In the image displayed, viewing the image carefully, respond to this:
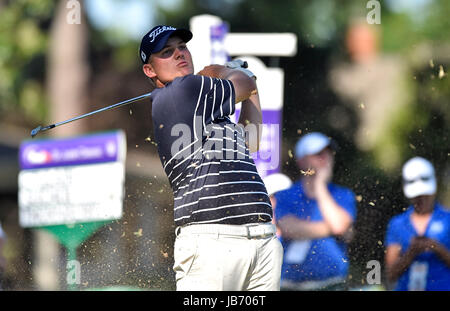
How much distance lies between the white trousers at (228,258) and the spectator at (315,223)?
5.46 feet

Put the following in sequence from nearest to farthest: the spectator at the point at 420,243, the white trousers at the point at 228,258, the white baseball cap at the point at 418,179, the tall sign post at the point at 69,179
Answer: the white trousers at the point at 228,258 < the spectator at the point at 420,243 < the white baseball cap at the point at 418,179 < the tall sign post at the point at 69,179

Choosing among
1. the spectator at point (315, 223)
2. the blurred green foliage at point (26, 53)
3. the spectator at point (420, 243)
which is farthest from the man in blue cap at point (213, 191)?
the blurred green foliage at point (26, 53)

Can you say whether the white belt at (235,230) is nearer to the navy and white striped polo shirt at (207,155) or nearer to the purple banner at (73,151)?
the navy and white striped polo shirt at (207,155)

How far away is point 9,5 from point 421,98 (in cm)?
396

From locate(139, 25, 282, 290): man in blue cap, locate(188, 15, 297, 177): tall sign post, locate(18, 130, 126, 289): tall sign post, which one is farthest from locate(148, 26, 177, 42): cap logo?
locate(18, 130, 126, 289): tall sign post

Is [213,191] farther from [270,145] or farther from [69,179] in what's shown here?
[69,179]

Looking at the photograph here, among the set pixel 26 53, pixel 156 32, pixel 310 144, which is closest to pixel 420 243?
pixel 310 144

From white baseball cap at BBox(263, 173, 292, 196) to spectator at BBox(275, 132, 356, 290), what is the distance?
3 cm

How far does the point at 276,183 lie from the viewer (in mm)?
5328

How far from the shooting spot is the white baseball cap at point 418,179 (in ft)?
17.3
